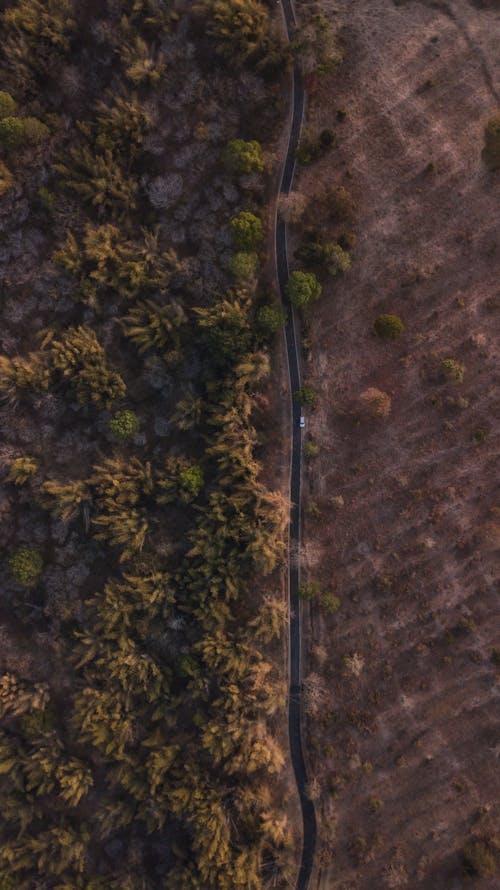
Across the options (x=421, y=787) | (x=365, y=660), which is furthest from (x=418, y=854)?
(x=365, y=660)

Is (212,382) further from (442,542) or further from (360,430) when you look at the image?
(442,542)

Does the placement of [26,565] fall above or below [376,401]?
below

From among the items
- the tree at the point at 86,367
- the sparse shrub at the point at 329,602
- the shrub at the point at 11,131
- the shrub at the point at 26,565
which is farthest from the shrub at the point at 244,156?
the shrub at the point at 26,565

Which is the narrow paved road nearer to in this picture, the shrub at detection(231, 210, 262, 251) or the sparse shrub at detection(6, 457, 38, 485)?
the shrub at detection(231, 210, 262, 251)

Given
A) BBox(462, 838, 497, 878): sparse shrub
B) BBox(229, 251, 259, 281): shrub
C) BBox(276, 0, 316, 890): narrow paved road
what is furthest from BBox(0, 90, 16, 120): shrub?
BBox(462, 838, 497, 878): sparse shrub

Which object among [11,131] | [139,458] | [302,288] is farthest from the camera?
[139,458]

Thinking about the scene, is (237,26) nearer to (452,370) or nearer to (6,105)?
(6,105)

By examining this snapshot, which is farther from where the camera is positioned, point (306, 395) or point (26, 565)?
point (306, 395)

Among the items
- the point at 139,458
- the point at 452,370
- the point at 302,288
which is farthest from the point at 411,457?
the point at 139,458
